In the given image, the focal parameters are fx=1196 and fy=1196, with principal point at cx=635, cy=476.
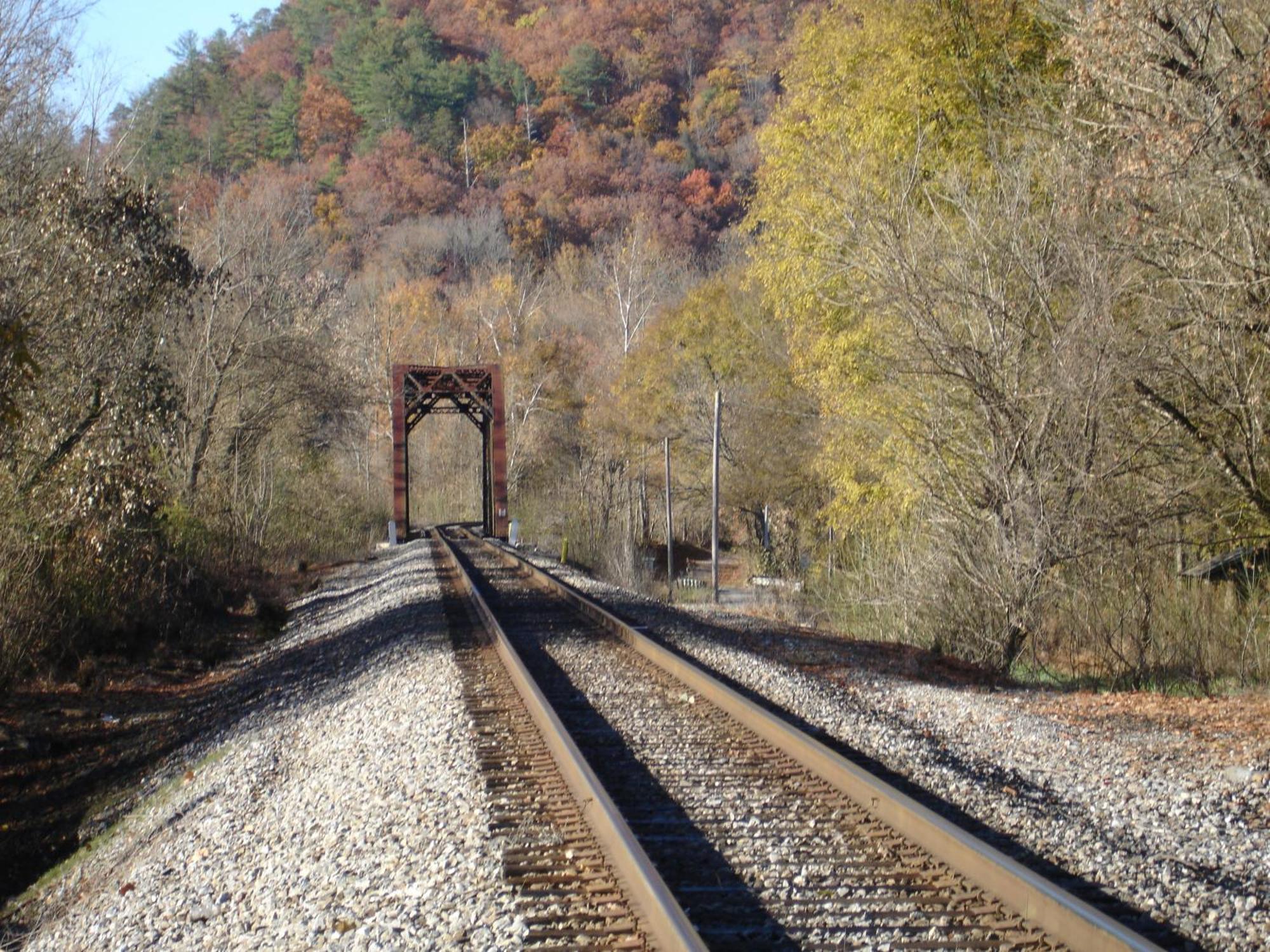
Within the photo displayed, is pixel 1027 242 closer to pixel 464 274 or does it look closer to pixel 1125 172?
pixel 1125 172

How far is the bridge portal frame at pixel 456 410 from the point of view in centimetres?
3466

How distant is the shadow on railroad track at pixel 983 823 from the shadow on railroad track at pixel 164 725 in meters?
3.47

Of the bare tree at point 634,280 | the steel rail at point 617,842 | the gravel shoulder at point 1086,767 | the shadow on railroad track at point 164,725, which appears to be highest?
the bare tree at point 634,280

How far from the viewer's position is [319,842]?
5844mm

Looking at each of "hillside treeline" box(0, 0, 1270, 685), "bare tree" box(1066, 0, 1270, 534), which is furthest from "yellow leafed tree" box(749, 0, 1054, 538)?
"bare tree" box(1066, 0, 1270, 534)

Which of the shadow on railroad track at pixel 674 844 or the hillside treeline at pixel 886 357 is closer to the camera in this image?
the shadow on railroad track at pixel 674 844

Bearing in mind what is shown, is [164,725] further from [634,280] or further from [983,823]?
[634,280]

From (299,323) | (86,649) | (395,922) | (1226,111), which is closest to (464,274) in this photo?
(299,323)

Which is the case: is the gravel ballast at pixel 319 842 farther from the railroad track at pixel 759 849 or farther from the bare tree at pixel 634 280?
the bare tree at pixel 634 280

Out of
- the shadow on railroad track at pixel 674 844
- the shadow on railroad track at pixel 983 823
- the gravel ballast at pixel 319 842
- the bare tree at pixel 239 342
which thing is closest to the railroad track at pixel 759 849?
the shadow on railroad track at pixel 674 844

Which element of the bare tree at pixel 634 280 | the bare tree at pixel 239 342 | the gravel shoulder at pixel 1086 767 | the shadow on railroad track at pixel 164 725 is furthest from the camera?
the bare tree at pixel 634 280

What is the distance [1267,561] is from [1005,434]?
10.1 feet

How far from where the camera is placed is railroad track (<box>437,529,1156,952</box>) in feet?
13.9

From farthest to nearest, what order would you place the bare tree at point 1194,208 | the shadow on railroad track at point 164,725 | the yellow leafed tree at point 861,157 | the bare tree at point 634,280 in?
the bare tree at point 634,280 < the yellow leafed tree at point 861,157 < the bare tree at point 1194,208 < the shadow on railroad track at point 164,725
